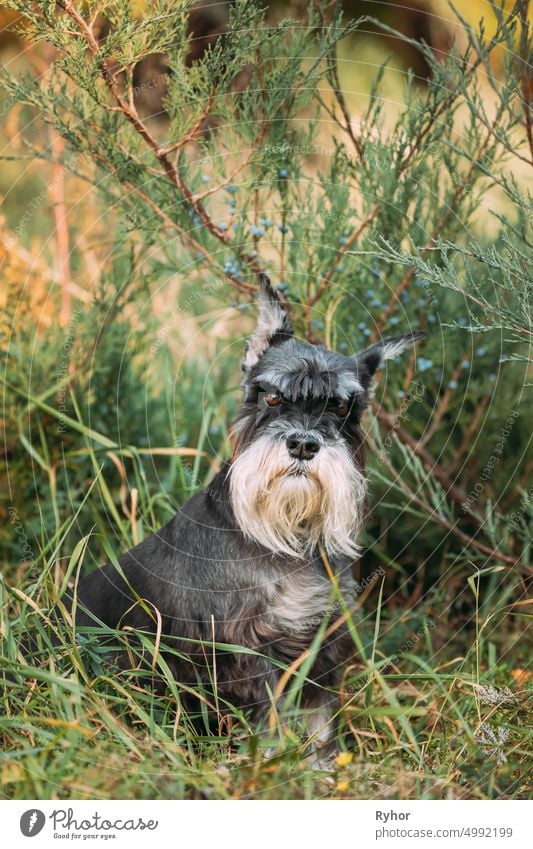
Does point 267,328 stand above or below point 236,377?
above

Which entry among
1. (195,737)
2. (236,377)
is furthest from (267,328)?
(236,377)

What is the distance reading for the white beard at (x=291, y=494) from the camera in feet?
11.1

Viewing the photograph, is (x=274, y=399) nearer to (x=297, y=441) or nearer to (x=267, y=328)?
(x=297, y=441)

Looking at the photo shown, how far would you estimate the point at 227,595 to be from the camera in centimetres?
360

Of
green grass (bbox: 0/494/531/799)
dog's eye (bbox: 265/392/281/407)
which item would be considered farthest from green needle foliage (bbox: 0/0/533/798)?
dog's eye (bbox: 265/392/281/407)

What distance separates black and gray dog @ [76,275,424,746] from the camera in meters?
3.46

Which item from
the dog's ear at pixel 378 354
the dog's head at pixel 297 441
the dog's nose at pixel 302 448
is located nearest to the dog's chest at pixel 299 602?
the dog's head at pixel 297 441

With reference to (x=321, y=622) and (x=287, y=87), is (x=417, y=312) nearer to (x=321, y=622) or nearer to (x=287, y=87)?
(x=287, y=87)

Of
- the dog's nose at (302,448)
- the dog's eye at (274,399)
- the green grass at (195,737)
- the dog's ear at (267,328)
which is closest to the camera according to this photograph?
the green grass at (195,737)
